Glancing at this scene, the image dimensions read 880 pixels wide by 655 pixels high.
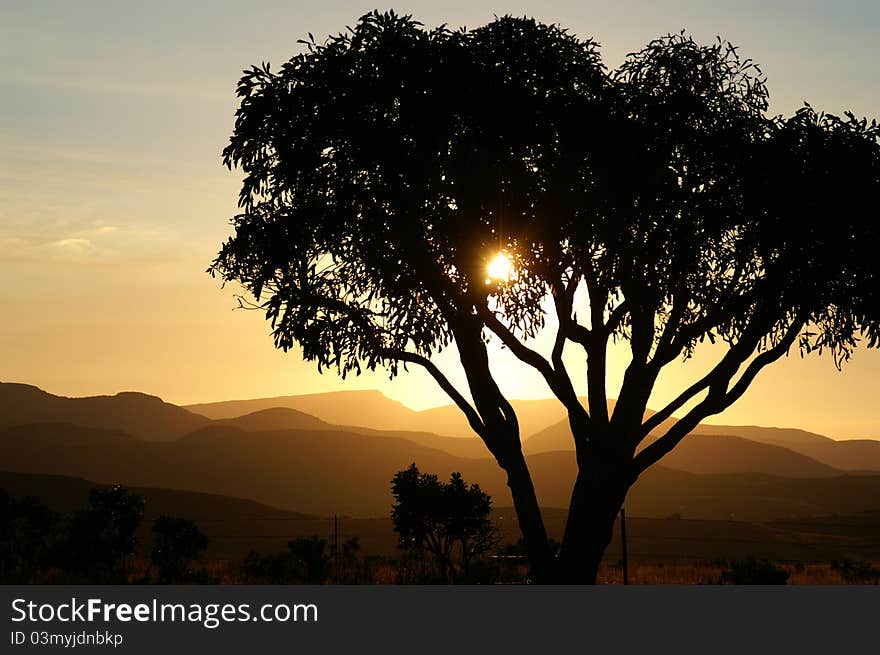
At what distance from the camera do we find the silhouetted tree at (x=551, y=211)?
22.7 metres

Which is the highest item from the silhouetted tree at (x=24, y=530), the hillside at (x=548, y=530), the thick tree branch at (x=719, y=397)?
the thick tree branch at (x=719, y=397)

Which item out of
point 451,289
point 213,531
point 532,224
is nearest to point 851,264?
point 532,224

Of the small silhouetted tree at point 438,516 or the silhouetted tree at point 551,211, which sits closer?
the silhouetted tree at point 551,211

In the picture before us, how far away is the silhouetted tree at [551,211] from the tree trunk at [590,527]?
5 centimetres

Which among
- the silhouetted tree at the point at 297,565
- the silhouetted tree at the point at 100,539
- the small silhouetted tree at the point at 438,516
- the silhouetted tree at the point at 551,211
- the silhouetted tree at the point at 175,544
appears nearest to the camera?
the silhouetted tree at the point at 551,211

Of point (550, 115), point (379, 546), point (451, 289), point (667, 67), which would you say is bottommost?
point (379, 546)

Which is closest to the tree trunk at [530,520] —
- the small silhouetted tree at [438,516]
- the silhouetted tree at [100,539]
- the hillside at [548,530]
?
the small silhouetted tree at [438,516]

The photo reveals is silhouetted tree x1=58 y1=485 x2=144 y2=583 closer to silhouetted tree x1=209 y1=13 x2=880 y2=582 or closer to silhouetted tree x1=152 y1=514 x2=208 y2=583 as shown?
silhouetted tree x1=152 y1=514 x2=208 y2=583

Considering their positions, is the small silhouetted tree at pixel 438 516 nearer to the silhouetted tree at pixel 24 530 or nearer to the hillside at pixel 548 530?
the silhouetted tree at pixel 24 530

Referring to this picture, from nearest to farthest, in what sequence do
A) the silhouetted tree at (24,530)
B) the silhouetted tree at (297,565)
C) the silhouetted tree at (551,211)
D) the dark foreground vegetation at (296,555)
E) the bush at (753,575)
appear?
the silhouetted tree at (551,211), the dark foreground vegetation at (296,555), the bush at (753,575), the silhouetted tree at (297,565), the silhouetted tree at (24,530)

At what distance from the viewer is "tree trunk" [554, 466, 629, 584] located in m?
23.8

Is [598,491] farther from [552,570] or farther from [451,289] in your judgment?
[451,289]

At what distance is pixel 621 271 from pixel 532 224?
7.49 ft

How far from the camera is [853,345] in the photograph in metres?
25.5
